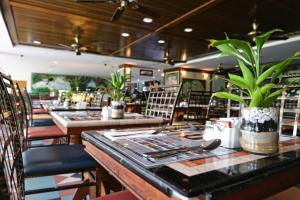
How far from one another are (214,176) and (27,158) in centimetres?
127

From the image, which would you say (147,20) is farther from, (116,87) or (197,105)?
(116,87)

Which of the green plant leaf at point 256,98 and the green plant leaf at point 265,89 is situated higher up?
the green plant leaf at point 265,89

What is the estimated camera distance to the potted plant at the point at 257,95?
79cm

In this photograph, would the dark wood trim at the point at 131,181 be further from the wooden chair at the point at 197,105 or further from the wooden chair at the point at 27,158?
the wooden chair at the point at 197,105

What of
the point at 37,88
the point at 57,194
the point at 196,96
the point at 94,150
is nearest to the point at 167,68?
the point at 196,96

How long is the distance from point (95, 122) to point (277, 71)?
52.7 inches

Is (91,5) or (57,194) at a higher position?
(91,5)

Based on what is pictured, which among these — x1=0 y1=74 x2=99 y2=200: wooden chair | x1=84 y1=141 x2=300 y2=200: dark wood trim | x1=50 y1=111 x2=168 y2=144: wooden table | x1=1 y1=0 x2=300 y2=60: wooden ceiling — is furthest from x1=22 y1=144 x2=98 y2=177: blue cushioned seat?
x1=1 y1=0 x2=300 y2=60: wooden ceiling

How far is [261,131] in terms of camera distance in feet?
2.60

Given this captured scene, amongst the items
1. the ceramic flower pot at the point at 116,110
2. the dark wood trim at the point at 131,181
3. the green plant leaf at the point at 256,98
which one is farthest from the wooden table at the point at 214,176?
the ceramic flower pot at the point at 116,110

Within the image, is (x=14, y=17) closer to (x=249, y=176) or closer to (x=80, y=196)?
(x=80, y=196)

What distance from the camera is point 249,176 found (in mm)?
578

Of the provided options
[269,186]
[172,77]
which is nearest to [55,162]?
[269,186]

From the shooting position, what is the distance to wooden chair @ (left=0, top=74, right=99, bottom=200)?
0.91 meters
